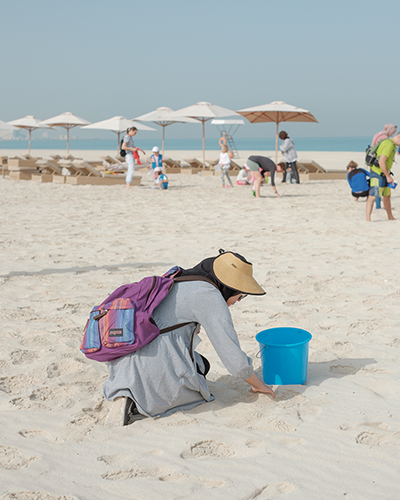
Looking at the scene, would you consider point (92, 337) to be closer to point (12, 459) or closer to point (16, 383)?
point (12, 459)

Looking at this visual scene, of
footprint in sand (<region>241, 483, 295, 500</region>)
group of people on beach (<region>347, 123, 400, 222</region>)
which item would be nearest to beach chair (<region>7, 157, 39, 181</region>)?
group of people on beach (<region>347, 123, 400, 222</region>)

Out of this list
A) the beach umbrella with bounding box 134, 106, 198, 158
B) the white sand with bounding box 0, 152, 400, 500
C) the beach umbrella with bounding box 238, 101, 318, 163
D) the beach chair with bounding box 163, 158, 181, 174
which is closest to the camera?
the white sand with bounding box 0, 152, 400, 500

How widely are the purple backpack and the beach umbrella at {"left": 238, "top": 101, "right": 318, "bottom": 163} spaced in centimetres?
1496

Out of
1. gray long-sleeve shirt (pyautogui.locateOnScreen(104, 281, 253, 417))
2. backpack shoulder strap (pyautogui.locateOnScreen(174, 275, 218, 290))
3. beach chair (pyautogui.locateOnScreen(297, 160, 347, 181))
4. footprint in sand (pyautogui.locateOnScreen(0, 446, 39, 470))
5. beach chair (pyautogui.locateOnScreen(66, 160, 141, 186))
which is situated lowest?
footprint in sand (pyautogui.locateOnScreen(0, 446, 39, 470))

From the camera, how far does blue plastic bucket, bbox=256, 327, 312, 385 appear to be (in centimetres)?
283

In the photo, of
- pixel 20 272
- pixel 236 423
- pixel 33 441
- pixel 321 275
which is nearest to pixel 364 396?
pixel 236 423

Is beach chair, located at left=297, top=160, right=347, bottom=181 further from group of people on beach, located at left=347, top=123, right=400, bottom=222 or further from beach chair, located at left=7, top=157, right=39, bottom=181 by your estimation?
beach chair, located at left=7, top=157, right=39, bottom=181

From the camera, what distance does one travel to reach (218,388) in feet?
9.66

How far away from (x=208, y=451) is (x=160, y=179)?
1157cm

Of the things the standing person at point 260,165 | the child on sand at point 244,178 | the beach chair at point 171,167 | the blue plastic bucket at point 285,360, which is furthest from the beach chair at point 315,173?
the blue plastic bucket at point 285,360

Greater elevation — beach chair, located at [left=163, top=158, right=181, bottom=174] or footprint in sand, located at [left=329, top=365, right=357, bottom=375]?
beach chair, located at [left=163, top=158, right=181, bottom=174]

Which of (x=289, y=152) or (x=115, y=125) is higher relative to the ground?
(x=115, y=125)

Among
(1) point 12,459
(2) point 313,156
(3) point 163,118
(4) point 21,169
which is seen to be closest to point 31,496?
(1) point 12,459

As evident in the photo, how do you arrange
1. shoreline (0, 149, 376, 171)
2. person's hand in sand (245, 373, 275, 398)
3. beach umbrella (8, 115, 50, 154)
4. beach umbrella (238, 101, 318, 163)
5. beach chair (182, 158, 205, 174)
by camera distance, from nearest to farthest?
1. person's hand in sand (245, 373, 275, 398)
2. beach umbrella (238, 101, 318, 163)
3. beach chair (182, 158, 205, 174)
4. beach umbrella (8, 115, 50, 154)
5. shoreline (0, 149, 376, 171)
